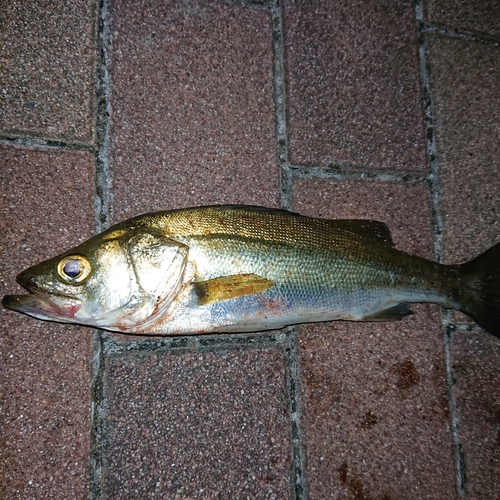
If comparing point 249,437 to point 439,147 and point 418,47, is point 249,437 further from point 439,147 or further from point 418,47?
point 418,47

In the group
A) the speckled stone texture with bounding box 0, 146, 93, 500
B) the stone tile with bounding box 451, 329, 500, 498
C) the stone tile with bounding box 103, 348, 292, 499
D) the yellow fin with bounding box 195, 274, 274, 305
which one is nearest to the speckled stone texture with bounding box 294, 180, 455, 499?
the stone tile with bounding box 451, 329, 500, 498

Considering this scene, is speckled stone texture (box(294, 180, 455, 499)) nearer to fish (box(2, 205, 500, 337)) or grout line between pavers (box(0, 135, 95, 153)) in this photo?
fish (box(2, 205, 500, 337))

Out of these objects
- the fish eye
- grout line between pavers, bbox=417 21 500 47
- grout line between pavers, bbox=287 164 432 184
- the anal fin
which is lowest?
the anal fin

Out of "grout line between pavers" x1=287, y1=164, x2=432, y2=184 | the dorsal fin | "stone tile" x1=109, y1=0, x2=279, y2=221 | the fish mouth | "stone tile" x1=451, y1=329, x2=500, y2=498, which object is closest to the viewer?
the fish mouth

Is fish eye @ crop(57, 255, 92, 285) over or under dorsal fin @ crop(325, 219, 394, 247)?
under

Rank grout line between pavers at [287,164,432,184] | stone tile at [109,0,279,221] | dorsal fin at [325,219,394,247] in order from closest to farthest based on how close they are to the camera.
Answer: dorsal fin at [325,219,394,247] < stone tile at [109,0,279,221] < grout line between pavers at [287,164,432,184]

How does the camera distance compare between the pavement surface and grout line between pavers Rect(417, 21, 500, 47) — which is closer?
the pavement surface

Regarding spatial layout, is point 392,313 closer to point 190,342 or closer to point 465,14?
point 190,342

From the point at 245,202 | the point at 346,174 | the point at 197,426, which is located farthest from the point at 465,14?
the point at 197,426
